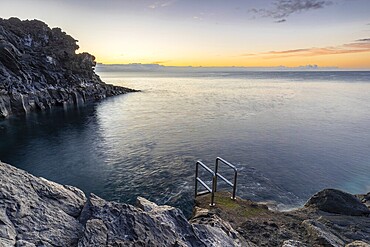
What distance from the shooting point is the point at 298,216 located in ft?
42.1

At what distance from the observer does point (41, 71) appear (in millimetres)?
61750

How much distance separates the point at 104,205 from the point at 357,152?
29239 millimetres

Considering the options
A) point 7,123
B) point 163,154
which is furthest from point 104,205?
point 7,123

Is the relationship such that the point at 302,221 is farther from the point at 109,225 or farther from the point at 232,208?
the point at 109,225

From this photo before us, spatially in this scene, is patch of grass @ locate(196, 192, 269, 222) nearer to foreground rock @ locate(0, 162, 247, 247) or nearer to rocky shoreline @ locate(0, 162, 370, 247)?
rocky shoreline @ locate(0, 162, 370, 247)

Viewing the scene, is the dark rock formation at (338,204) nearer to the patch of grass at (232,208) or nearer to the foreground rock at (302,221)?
the foreground rock at (302,221)

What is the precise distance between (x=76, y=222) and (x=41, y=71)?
6547cm

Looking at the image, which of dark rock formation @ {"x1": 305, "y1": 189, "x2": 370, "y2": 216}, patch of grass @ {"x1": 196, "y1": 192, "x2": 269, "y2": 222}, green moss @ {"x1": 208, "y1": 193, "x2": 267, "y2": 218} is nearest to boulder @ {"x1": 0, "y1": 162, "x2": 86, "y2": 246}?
patch of grass @ {"x1": 196, "y1": 192, "x2": 269, "y2": 222}

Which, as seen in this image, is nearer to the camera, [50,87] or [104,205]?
[104,205]

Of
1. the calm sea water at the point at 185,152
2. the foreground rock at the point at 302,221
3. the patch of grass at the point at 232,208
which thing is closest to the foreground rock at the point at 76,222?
the foreground rock at the point at 302,221

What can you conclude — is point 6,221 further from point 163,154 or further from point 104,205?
point 163,154

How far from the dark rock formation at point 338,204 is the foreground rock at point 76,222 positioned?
26.4 ft

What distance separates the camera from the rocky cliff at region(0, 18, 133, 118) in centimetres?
4944

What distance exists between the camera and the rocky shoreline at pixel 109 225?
6.26 meters
